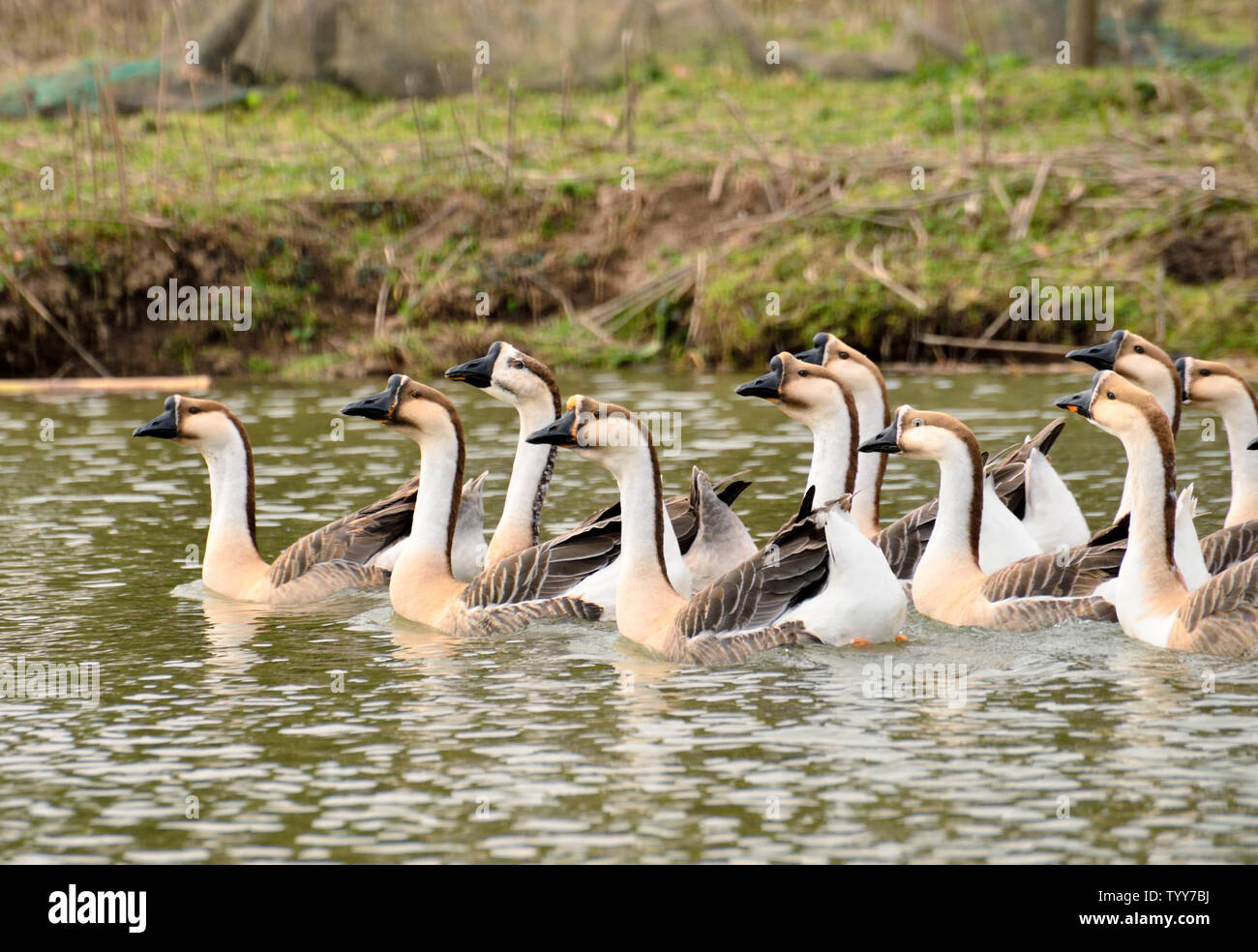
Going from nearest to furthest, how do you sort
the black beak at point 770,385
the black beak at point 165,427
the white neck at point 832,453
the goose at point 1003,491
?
1. the goose at point 1003,491
2. the black beak at point 770,385
3. the white neck at point 832,453
4. the black beak at point 165,427

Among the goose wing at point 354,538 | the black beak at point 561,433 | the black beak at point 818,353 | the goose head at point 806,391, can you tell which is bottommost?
the goose wing at point 354,538

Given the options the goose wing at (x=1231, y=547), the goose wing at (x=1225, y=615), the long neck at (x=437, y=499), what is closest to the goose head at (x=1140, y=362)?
the goose wing at (x=1231, y=547)

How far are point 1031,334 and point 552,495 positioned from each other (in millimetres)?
9467

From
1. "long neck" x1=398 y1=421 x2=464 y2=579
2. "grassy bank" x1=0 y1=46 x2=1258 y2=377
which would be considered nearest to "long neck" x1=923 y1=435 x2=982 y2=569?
"long neck" x1=398 y1=421 x2=464 y2=579

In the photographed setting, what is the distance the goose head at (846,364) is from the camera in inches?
490

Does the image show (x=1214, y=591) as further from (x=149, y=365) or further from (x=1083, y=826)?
(x=149, y=365)

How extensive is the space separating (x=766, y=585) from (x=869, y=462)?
9.77 ft

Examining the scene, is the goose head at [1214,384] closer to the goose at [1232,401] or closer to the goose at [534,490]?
the goose at [1232,401]

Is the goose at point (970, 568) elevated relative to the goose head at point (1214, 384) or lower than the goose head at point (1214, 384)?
lower

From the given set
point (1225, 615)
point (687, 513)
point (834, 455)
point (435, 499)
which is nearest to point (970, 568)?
point (834, 455)

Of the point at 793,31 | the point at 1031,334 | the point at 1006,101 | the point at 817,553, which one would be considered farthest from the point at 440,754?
the point at 793,31

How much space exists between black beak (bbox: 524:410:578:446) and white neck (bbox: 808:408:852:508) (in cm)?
210

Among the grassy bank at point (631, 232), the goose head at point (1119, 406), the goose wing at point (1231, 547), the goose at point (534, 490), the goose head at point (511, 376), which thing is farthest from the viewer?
the grassy bank at point (631, 232)

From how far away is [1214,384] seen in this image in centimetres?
1141
